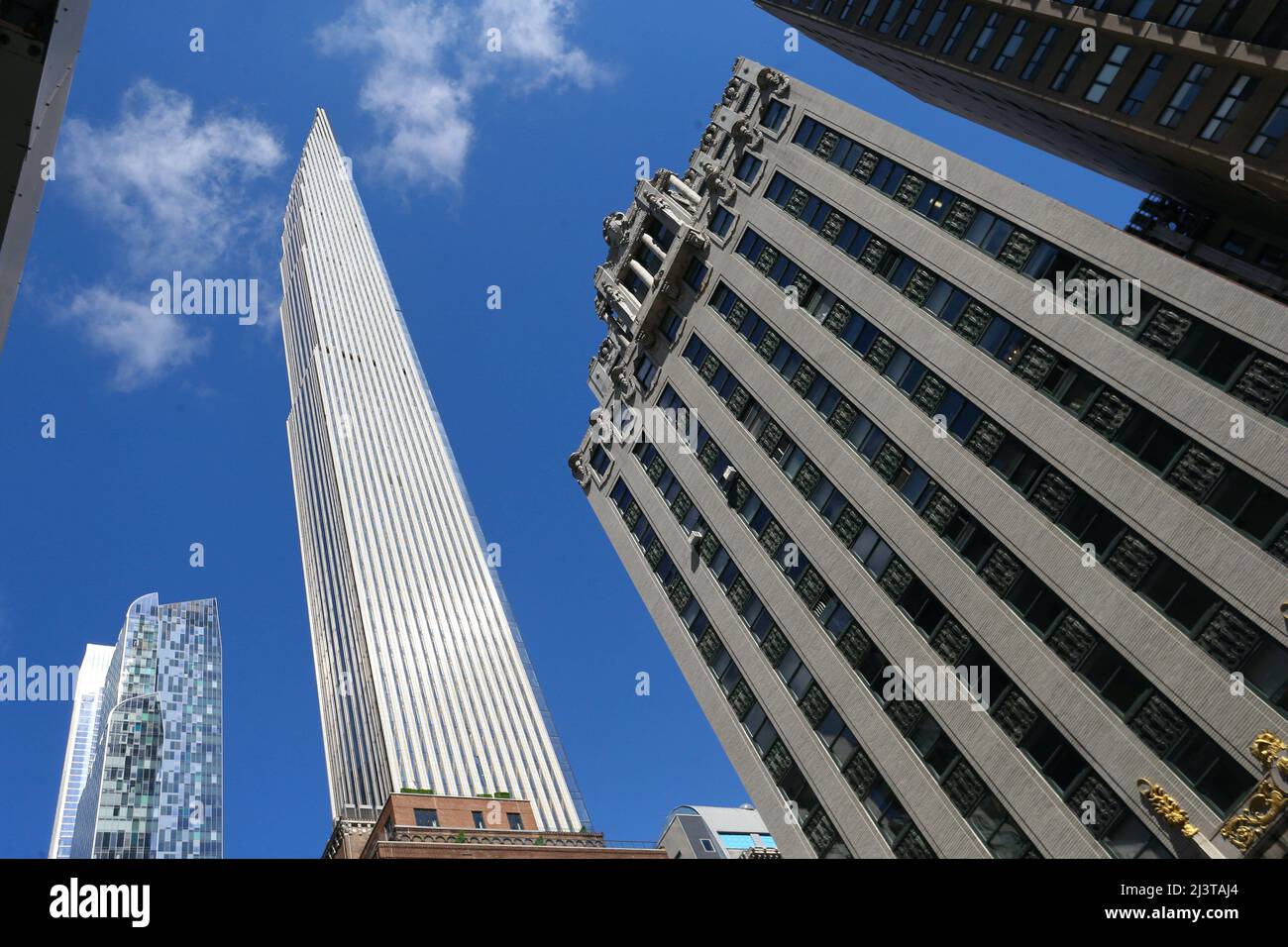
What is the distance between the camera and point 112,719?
588 feet

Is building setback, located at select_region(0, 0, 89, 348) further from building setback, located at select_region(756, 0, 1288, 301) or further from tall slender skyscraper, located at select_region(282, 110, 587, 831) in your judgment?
tall slender skyscraper, located at select_region(282, 110, 587, 831)

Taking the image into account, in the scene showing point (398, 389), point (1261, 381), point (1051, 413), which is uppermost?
point (398, 389)

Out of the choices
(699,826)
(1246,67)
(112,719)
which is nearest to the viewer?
(1246,67)

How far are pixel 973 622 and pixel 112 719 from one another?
7334 inches

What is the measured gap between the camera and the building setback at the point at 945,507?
94.4ft

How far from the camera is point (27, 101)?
330 inches

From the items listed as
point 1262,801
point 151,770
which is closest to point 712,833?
point 1262,801

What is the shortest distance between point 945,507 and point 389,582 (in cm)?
8722

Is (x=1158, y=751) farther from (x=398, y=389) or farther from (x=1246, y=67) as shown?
(x=398, y=389)

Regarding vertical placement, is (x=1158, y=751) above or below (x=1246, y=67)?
below

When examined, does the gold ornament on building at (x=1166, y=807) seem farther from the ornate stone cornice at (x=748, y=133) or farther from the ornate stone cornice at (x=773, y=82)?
the ornate stone cornice at (x=773, y=82)

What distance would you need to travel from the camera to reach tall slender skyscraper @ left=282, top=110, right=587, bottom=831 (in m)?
95.2

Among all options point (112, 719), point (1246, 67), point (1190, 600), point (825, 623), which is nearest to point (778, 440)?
point (825, 623)

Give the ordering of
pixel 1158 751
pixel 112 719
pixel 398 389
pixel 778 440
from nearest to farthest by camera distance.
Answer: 1. pixel 1158 751
2. pixel 778 440
3. pixel 398 389
4. pixel 112 719
